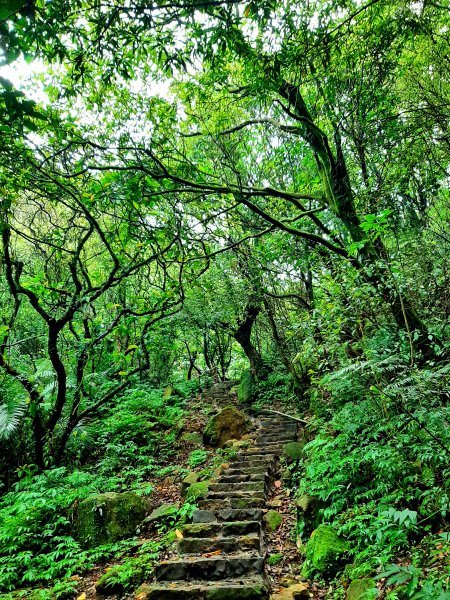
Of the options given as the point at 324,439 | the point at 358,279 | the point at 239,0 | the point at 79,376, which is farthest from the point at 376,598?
the point at 79,376

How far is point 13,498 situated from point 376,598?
19.7 ft

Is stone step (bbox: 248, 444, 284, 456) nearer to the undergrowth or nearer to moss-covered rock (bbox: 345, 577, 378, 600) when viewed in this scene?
the undergrowth

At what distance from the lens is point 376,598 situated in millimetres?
3195

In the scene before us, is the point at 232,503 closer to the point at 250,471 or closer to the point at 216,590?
the point at 250,471

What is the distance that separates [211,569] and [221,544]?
493 mm

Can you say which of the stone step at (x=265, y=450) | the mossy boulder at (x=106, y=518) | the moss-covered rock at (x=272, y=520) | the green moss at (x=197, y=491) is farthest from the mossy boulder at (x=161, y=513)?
the stone step at (x=265, y=450)

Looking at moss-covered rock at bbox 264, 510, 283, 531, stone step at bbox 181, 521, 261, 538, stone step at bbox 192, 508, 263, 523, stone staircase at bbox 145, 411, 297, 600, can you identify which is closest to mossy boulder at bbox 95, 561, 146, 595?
stone staircase at bbox 145, 411, 297, 600

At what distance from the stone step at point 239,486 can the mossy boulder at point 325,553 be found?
2129 millimetres

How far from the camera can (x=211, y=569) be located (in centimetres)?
439

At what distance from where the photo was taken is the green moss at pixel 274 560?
15.5 feet

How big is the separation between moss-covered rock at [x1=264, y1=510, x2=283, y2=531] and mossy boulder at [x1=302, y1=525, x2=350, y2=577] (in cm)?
112

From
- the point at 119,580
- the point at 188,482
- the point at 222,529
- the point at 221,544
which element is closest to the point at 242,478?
the point at 188,482

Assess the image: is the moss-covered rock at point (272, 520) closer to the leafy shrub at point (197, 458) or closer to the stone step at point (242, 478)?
the stone step at point (242, 478)

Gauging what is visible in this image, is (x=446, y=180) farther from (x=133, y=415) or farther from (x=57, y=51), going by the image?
(x=133, y=415)
